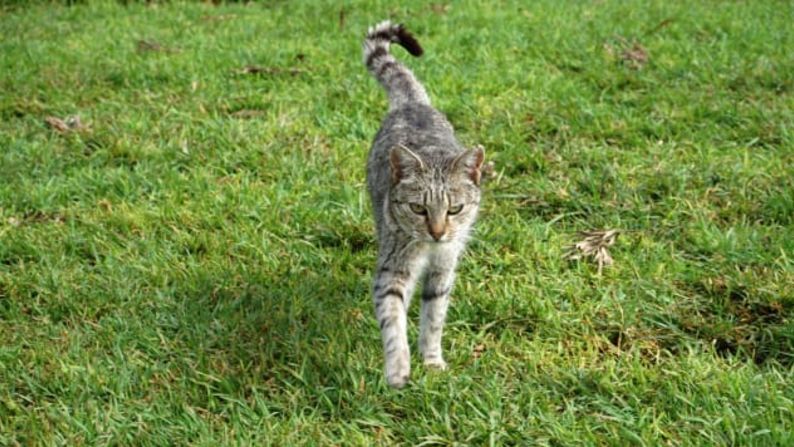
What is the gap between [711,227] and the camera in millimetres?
5180

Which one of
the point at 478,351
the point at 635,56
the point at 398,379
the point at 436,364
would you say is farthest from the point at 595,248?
the point at 635,56

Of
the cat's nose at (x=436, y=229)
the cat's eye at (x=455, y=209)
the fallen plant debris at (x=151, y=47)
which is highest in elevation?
the cat's eye at (x=455, y=209)

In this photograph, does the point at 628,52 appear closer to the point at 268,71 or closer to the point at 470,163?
the point at 268,71

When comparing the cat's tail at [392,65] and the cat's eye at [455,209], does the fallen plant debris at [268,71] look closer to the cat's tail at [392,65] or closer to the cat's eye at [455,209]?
the cat's tail at [392,65]

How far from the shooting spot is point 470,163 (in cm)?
429

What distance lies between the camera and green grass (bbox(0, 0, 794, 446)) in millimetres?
3777

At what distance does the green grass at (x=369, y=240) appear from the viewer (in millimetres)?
3777

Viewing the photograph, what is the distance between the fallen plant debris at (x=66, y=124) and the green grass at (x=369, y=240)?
76 millimetres

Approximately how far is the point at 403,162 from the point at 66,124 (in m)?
3.62

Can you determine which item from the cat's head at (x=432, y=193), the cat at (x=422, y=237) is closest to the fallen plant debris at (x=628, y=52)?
the cat at (x=422, y=237)

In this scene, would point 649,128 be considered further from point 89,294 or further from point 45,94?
point 45,94

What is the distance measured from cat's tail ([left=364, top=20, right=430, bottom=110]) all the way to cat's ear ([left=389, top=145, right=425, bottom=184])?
1266 millimetres

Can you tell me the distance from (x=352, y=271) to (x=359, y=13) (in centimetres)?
513

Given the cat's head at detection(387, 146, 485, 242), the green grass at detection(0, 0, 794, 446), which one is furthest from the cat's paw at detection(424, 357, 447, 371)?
the cat's head at detection(387, 146, 485, 242)
